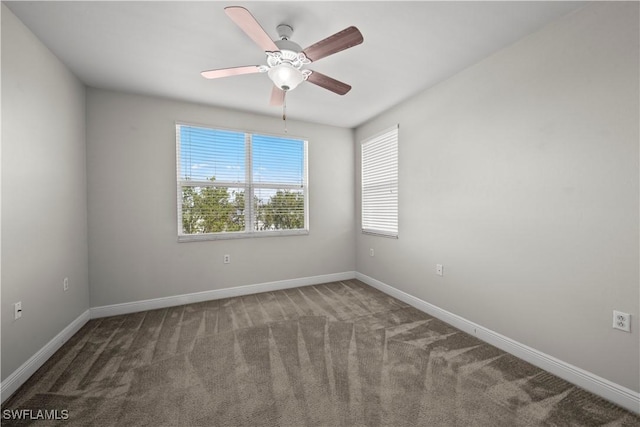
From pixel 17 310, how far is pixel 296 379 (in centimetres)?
201

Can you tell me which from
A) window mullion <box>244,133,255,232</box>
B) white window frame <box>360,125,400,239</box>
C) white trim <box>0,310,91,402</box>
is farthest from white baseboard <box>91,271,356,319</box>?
white window frame <box>360,125,400,239</box>

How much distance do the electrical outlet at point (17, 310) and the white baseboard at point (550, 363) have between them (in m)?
3.56

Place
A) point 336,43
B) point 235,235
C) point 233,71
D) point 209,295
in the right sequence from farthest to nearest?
point 235,235
point 209,295
point 233,71
point 336,43

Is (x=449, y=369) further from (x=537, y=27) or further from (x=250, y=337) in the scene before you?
(x=537, y=27)

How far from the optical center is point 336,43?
1.69 meters

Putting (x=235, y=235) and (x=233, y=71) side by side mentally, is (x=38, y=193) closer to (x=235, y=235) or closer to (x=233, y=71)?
(x=233, y=71)

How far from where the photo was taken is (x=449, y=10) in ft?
5.84

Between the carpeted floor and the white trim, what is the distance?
0.06 m

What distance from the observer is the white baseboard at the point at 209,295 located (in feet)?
9.84

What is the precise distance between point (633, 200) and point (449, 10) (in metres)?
1.65

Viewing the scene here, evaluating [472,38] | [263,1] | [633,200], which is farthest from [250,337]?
[472,38]

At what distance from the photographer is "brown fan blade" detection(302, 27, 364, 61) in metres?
1.58

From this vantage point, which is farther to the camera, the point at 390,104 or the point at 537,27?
the point at 390,104

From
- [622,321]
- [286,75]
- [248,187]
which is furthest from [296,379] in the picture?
[248,187]
